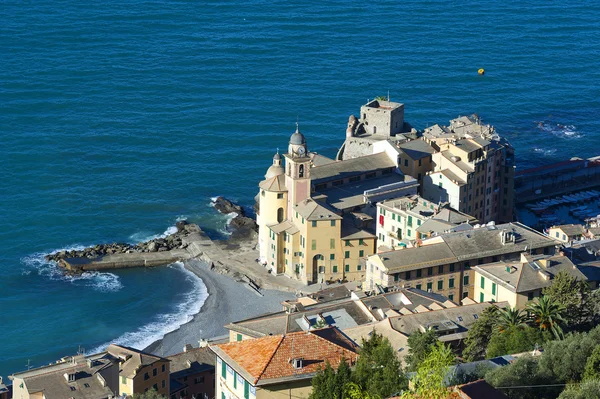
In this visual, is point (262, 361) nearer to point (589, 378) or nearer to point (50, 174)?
point (589, 378)

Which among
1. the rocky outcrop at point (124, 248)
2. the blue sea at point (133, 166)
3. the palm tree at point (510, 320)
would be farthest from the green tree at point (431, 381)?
the rocky outcrop at point (124, 248)

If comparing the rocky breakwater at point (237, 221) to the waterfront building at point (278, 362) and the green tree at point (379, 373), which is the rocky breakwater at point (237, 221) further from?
the green tree at point (379, 373)

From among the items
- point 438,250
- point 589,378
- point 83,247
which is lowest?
point 83,247

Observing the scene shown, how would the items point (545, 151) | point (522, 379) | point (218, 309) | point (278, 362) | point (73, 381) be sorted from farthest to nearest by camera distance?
point (545, 151)
point (218, 309)
point (73, 381)
point (522, 379)
point (278, 362)

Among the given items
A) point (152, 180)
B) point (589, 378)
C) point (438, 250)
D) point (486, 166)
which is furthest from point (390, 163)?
point (589, 378)

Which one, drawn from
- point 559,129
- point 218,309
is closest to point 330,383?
point 218,309

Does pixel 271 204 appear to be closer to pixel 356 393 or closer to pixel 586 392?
pixel 356 393

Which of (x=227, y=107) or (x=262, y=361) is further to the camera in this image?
(x=227, y=107)
